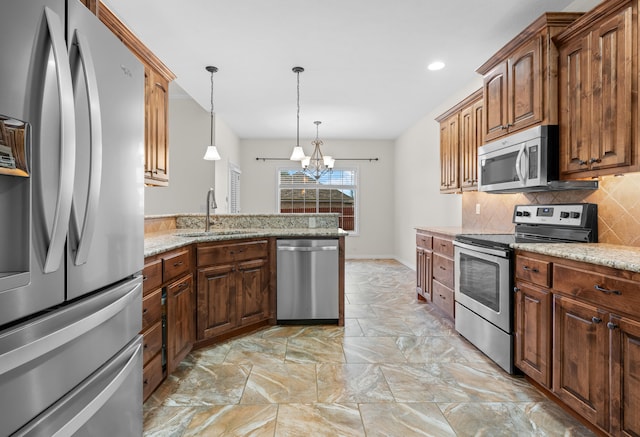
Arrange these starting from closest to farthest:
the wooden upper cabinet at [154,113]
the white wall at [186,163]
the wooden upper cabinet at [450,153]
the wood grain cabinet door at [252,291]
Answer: the wooden upper cabinet at [154,113] → the wood grain cabinet door at [252,291] → the wooden upper cabinet at [450,153] → the white wall at [186,163]

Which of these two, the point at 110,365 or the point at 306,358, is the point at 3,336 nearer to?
the point at 110,365

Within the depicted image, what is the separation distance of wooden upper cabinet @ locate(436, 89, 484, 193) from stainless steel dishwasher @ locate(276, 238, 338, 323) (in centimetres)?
174

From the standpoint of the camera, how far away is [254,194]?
7770 millimetres

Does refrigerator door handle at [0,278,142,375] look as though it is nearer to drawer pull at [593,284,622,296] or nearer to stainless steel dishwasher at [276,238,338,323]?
drawer pull at [593,284,622,296]

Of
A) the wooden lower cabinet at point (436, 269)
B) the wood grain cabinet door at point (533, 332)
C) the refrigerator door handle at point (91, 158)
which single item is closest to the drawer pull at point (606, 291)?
the wood grain cabinet door at point (533, 332)

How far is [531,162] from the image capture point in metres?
2.53

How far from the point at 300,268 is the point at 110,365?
2.22 m

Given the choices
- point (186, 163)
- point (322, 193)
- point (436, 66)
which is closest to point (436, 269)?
point (436, 66)

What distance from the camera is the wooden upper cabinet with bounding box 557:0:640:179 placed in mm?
1907

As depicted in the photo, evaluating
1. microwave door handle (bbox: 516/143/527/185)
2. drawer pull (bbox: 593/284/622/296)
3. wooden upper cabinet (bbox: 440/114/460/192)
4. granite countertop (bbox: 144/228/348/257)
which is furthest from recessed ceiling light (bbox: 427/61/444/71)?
drawer pull (bbox: 593/284/622/296)

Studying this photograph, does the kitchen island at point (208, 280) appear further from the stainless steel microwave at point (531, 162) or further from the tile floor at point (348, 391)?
the stainless steel microwave at point (531, 162)

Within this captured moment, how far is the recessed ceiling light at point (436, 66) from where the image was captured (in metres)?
3.79

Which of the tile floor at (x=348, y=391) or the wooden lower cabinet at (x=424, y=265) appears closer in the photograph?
the tile floor at (x=348, y=391)

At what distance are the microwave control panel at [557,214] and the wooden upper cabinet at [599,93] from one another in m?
0.23
